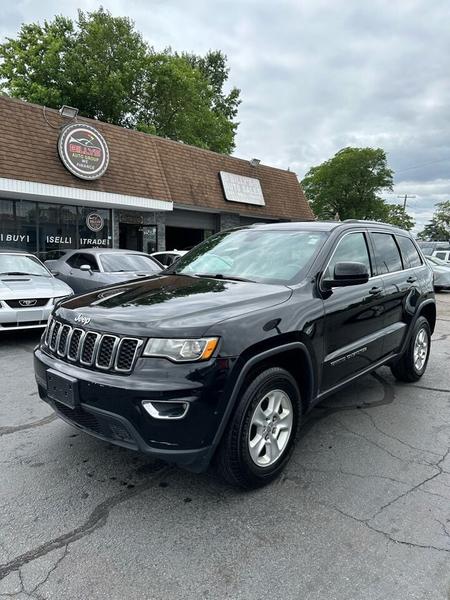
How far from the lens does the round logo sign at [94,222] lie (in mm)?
13844

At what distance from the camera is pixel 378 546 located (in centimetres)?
236

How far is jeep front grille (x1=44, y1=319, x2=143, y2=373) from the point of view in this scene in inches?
100

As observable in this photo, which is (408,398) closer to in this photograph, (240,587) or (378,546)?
(378,546)

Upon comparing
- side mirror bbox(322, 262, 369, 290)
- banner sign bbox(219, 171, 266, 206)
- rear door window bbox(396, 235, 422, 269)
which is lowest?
side mirror bbox(322, 262, 369, 290)

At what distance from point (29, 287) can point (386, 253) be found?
18.1 feet

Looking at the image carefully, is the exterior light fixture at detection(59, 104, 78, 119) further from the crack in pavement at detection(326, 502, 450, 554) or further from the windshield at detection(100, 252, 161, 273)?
the crack in pavement at detection(326, 502, 450, 554)

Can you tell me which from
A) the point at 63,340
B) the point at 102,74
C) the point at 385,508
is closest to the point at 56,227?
the point at 63,340

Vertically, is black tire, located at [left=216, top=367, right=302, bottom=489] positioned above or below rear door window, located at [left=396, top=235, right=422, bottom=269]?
below

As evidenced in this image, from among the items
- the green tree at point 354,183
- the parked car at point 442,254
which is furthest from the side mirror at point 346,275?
the green tree at point 354,183

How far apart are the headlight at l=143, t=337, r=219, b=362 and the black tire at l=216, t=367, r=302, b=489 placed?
1.30 feet

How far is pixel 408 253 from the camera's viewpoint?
513 cm

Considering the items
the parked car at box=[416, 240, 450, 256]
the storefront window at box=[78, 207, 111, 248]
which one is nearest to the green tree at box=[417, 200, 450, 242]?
the parked car at box=[416, 240, 450, 256]

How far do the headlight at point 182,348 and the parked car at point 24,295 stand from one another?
4.61 m

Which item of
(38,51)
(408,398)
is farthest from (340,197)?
(408,398)
